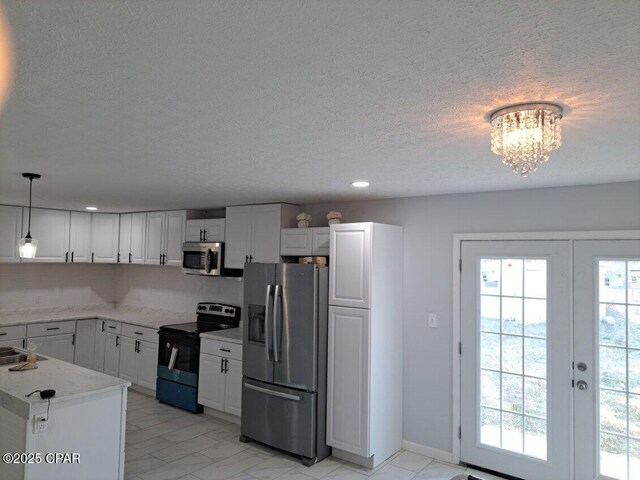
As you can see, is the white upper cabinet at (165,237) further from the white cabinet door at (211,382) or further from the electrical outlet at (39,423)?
the electrical outlet at (39,423)

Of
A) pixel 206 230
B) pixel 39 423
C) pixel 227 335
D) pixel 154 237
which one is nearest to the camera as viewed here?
pixel 39 423

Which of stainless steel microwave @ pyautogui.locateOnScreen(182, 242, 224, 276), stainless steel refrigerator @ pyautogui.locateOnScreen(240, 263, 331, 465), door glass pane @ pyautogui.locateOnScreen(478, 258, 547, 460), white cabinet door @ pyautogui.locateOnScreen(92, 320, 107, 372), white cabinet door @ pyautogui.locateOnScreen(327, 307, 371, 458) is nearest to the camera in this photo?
door glass pane @ pyautogui.locateOnScreen(478, 258, 547, 460)

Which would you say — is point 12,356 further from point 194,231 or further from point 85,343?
point 85,343

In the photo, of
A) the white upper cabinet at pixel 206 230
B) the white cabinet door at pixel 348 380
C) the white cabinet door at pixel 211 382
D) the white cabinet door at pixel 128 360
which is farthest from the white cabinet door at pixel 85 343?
the white cabinet door at pixel 348 380

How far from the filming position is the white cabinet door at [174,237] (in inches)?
221

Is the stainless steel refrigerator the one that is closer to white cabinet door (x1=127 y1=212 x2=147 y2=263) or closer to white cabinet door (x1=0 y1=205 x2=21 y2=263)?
white cabinet door (x1=127 y1=212 x2=147 y2=263)

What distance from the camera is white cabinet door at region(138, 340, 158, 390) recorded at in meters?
5.40

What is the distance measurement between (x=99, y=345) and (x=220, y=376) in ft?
8.18

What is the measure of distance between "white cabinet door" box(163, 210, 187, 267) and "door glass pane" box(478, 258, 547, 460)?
370 cm

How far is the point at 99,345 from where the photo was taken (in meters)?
6.13

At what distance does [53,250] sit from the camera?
19.7 feet

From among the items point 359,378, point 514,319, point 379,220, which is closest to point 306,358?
point 359,378

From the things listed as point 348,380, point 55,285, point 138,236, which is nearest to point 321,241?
point 348,380

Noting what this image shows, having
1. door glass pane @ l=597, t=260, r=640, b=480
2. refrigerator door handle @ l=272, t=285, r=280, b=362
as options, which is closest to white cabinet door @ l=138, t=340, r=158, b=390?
refrigerator door handle @ l=272, t=285, r=280, b=362
